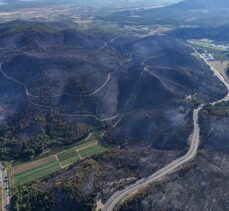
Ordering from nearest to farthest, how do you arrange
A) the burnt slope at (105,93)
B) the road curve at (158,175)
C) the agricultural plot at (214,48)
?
1. the road curve at (158,175)
2. the burnt slope at (105,93)
3. the agricultural plot at (214,48)

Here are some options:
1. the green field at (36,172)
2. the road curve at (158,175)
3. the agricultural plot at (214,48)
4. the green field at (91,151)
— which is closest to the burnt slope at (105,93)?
the road curve at (158,175)

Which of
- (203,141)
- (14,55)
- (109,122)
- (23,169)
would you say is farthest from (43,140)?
(14,55)

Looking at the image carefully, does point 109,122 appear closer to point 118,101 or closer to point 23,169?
point 118,101

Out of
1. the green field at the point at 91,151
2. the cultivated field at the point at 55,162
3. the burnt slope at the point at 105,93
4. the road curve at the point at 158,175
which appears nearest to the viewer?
the road curve at the point at 158,175

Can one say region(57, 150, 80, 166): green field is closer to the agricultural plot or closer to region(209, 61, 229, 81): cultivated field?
region(209, 61, 229, 81): cultivated field

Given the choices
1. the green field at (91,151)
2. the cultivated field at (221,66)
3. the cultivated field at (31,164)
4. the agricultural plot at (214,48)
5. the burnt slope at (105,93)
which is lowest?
the agricultural plot at (214,48)

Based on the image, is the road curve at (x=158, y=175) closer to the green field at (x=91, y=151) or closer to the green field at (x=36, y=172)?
the green field at (x=91, y=151)

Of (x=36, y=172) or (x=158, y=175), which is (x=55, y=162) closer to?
(x=36, y=172)
